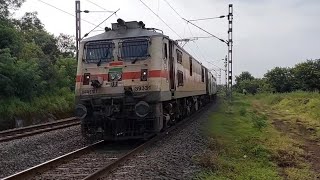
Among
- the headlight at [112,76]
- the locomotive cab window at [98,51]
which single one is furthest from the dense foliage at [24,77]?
the headlight at [112,76]

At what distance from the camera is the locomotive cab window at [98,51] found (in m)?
13.0

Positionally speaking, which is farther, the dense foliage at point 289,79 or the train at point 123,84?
the dense foliage at point 289,79

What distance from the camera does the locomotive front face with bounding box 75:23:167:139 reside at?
12.3 meters

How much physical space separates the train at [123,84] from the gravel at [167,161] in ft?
3.32

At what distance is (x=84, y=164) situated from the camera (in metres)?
9.60

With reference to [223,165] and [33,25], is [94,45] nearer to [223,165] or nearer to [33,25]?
[223,165]

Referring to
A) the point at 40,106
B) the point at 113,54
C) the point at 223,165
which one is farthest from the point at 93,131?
the point at 40,106

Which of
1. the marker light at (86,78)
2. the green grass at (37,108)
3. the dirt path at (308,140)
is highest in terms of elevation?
the marker light at (86,78)

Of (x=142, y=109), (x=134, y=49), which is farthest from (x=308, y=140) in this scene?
(x=134, y=49)

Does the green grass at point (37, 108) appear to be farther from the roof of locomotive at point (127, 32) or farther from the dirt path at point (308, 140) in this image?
the dirt path at point (308, 140)

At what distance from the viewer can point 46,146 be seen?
1230 centimetres

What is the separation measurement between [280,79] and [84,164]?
70.9 m

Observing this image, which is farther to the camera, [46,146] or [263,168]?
[46,146]

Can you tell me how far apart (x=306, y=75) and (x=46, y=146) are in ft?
174
